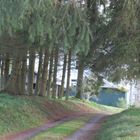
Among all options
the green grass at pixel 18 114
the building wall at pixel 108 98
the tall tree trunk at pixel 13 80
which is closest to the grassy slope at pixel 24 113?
the green grass at pixel 18 114

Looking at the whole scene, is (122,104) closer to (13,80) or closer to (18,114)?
(13,80)

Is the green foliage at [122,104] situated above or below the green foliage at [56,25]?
below

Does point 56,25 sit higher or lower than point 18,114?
higher

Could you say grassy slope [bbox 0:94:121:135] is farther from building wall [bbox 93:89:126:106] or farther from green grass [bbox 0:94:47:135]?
building wall [bbox 93:89:126:106]

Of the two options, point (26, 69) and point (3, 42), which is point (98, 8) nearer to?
point (3, 42)

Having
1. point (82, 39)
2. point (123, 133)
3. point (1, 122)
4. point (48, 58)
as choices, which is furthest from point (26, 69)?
point (123, 133)

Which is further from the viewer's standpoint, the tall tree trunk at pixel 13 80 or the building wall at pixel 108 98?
the building wall at pixel 108 98

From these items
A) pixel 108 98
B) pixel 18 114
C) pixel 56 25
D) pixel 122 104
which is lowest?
pixel 18 114

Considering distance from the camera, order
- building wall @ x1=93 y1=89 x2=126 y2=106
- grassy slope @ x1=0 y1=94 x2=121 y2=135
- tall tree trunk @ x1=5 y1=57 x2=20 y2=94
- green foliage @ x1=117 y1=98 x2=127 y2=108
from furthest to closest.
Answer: building wall @ x1=93 y1=89 x2=126 y2=106, green foliage @ x1=117 y1=98 x2=127 y2=108, tall tree trunk @ x1=5 y1=57 x2=20 y2=94, grassy slope @ x1=0 y1=94 x2=121 y2=135

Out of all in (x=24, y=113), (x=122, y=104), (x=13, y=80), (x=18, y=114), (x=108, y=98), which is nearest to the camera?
(x=18, y=114)

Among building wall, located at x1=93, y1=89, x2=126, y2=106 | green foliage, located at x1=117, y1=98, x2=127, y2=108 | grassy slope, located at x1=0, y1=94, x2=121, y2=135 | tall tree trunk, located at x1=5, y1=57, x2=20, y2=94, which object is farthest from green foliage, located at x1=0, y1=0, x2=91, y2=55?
building wall, located at x1=93, y1=89, x2=126, y2=106

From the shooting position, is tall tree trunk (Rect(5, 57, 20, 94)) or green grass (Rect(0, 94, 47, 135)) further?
tall tree trunk (Rect(5, 57, 20, 94))

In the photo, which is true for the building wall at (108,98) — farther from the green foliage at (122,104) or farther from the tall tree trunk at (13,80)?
the tall tree trunk at (13,80)

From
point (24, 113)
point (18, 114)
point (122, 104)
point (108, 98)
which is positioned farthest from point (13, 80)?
point (108, 98)
